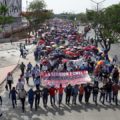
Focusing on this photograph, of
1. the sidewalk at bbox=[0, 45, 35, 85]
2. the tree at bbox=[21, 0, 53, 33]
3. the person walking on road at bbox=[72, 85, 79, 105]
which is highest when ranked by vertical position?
the tree at bbox=[21, 0, 53, 33]

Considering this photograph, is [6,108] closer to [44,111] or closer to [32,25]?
[44,111]

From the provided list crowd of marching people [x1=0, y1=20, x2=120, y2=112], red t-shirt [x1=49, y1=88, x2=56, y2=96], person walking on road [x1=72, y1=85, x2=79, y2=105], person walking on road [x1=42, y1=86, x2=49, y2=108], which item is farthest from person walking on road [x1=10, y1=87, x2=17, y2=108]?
person walking on road [x1=72, y1=85, x2=79, y2=105]

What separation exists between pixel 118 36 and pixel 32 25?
158ft

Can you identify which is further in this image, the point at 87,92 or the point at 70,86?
the point at 87,92

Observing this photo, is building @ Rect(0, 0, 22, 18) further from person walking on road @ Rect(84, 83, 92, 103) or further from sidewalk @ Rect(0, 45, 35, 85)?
person walking on road @ Rect(84, 83, 92, 103)

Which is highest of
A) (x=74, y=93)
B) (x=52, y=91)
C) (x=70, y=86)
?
(x=70, y=86)

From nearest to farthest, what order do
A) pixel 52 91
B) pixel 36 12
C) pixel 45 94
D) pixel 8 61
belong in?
pixel 45 94
pixel 52 91
pixel 8 61
pixel 36 12

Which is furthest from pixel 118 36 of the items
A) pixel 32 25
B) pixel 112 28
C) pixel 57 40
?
pixel 32 25

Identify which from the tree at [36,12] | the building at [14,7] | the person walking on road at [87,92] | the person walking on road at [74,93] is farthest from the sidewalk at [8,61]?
the building at [14,7]

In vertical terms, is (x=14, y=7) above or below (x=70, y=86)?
above

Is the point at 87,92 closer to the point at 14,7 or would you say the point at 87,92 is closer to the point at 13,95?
the point at 13,95

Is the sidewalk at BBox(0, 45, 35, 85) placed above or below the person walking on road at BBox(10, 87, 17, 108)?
below

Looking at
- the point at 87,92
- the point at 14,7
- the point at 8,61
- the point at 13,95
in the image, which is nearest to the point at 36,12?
the point at 14,7

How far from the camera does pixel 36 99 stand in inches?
821
